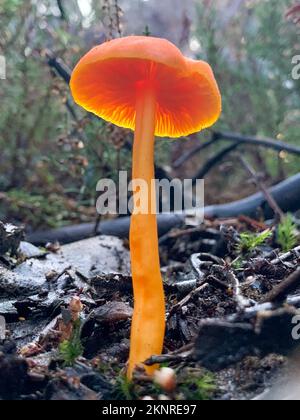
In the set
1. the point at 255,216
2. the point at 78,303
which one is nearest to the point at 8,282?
the point at 78,303

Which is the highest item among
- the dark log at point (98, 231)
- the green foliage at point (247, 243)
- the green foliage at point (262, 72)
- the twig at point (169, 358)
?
the green foliage at point (262, 72)

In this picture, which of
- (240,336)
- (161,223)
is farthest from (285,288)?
(161,223)

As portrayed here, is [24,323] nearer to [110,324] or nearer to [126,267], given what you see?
[110,324]

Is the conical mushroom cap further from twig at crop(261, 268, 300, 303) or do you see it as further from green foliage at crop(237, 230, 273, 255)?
twig at crop(261, 268, 300, 303)

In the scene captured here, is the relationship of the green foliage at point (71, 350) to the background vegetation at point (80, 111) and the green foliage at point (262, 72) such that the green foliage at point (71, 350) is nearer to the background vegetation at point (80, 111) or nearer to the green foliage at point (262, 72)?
the background vegetation at point (80, 111)

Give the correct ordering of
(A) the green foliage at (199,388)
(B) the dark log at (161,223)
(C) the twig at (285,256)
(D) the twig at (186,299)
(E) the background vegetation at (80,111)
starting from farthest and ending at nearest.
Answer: (E) the background vegetation at (80,111)
(B) the dark log at (161,223)
(C) the twig at (285,256)
(D) the twig at (186,299)
(A) the green foliage at (199,388)

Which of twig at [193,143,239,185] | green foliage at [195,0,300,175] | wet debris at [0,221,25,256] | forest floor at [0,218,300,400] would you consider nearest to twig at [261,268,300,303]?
forest floor at [0,218,300,400]

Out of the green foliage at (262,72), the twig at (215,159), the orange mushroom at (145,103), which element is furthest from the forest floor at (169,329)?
the green foliage at (262,72)
